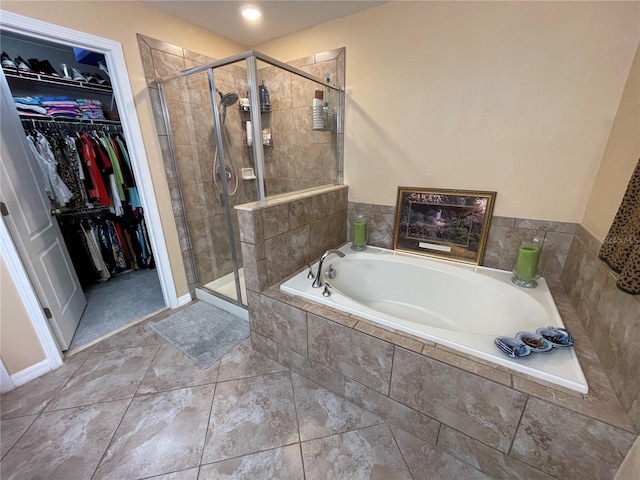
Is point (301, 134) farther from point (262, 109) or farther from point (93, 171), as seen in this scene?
point (93, 171)

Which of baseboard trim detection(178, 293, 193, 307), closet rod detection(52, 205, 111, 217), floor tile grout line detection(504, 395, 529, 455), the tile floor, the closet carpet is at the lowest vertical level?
the tile floor

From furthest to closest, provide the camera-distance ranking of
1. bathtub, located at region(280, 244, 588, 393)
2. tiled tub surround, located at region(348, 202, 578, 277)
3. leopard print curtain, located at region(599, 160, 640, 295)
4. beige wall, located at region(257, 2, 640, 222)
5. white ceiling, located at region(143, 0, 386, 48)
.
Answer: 1. white ceiling, located at region(143, 0, 386, 48)
2. tiled tub surround, located at region(348, 202, 578, 277)
3. beige wall, located at region(257, 2, 640, 222)
4. bathtub, located at region(280, 244, 588, 393)
5. leopard print curtain, located at region(599, 160, 640, 295)

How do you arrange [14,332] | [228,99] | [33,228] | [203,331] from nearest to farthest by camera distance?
[14,332], [33,228], [228,99], [203,331]

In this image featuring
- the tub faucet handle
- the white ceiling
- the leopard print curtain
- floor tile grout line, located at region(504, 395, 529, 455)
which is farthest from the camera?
the tub faucet handle

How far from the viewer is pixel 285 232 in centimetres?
178

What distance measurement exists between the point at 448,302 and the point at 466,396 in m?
0.89

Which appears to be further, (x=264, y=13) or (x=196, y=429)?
(x=264, y=13)

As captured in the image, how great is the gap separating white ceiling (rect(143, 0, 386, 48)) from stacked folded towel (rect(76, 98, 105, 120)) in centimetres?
130

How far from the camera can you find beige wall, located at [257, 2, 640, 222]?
1.41m

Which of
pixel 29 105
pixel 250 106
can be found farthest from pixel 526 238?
pixel 29 105

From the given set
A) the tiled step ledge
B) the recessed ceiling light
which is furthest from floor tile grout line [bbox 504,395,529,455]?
the recessed ceiling light

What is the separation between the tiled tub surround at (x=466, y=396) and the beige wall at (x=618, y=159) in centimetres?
51

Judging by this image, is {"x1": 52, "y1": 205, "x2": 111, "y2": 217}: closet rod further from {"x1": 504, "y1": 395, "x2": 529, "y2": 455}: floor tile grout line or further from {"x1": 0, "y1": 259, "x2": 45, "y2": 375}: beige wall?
{"x1": 504, "y1": 395, "x2": 529, "y2": 455}: floor tile grout line

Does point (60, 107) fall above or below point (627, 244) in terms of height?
above
